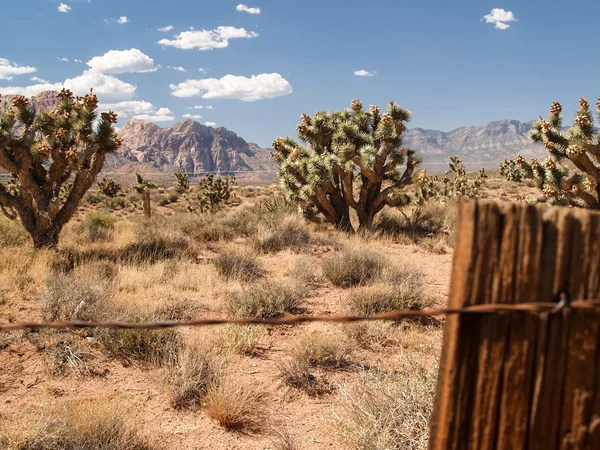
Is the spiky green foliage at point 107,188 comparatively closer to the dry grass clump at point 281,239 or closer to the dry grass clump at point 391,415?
the dry grass clump at point 281,239

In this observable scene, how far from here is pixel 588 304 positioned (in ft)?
3.74

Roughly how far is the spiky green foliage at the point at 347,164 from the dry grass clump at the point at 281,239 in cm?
163

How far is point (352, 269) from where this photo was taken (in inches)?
306

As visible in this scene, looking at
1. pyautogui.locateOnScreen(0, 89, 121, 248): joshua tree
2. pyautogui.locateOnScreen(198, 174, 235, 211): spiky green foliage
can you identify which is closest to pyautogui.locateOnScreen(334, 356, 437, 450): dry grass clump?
pyautogui.locateOnScreen(0, 89, 121, 248): joshua tree

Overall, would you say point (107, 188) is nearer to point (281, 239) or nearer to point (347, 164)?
point (347, 164)

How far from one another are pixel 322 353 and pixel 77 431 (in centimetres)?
245

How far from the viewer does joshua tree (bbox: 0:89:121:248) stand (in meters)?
9.29

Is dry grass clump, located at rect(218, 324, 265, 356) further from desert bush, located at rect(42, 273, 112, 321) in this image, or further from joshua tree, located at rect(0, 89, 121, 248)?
joshua tree, located at rect(0, 89, 121, 248)

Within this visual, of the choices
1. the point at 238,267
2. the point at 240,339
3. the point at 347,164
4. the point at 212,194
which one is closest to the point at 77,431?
the point at 240,339

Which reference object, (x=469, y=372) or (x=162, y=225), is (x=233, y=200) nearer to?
(x=162, y=225)

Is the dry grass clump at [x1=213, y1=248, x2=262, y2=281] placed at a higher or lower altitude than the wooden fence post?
lower

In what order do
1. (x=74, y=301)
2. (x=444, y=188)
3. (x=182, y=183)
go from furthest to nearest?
(x=182, y=183)
(x=444, y=188)
(x=74, y=301)

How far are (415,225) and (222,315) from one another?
866 cm

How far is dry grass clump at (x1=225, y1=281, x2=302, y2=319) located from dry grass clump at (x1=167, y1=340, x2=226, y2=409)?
1585 mm
